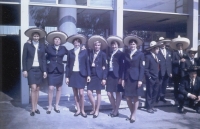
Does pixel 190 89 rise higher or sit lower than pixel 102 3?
lower

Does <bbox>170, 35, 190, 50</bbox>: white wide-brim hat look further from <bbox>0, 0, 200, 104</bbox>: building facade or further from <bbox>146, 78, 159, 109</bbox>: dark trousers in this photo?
<bbox>0, 0, 200, 104</bbox>: building facade

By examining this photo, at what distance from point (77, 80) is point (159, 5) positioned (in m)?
4.31

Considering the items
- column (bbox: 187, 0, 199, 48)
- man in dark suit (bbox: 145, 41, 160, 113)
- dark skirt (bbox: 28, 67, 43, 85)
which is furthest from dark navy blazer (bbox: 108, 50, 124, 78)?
column (bbox: 187, 0, 199, 48)

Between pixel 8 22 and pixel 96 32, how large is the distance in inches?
157

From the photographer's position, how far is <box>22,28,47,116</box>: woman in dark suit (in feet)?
18.5

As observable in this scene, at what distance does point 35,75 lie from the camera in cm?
564

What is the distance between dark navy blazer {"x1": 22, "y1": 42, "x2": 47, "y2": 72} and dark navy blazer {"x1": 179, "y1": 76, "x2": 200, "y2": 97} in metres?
3.56

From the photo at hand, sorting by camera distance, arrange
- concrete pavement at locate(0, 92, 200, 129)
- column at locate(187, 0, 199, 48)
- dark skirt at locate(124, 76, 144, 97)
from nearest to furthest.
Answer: concrete pavement at locate(0, 92, 200, 129), dark skirt at locate(124, 76, 144, 97), column at locate(187, 0, 199, 48)

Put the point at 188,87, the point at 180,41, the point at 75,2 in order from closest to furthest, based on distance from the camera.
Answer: the point at 188,87 < the point at 180,41 < the point at 75,2

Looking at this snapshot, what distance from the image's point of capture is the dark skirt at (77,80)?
5637mm

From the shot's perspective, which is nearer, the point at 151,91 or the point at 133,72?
the point at 133,72

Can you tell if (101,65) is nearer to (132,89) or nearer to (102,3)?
(132,89)

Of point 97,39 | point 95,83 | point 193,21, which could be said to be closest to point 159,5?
point 193,21

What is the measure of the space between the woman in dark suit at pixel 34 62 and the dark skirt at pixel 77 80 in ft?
2.11
